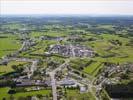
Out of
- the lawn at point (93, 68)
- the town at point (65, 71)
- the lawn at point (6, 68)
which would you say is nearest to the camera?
the town at point (65, 71)

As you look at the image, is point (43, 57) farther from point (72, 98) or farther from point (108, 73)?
point (72, 98)

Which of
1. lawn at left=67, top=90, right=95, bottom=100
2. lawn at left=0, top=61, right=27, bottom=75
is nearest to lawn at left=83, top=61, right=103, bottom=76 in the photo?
lawn at left=67, top=90, right=95, bottom=100

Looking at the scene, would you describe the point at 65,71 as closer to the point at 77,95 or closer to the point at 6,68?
the point at 6,68

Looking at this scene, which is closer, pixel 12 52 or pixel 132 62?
pixel 132 62

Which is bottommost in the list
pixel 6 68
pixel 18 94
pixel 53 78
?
pixel 18 94

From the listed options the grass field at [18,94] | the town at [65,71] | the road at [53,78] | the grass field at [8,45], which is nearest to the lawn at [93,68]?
the town at [65,71]

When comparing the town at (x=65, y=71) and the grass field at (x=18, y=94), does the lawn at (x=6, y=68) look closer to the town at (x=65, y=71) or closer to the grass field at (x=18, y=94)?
the town at (x=65, y=71)

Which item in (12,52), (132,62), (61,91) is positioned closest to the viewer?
(61,91)

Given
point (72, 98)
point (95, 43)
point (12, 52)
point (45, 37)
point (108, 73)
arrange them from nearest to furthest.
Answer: point (72, 98)
point (108, 73)
point (12, 52)
point (95, 43)
point (45, 37)

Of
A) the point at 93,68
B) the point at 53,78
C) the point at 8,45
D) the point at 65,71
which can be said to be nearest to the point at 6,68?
the point at 53,78

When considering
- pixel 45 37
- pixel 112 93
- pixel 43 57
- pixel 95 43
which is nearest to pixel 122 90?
pixel 112 93
